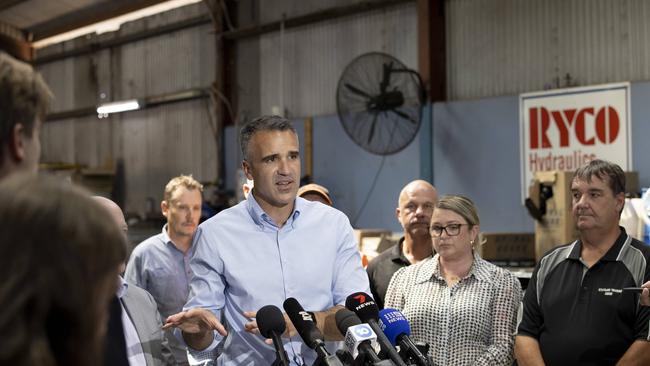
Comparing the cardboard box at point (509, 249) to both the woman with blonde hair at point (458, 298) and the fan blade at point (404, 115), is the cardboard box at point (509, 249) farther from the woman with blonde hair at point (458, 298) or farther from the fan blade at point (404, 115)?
the woman with blonde hair at point (458, 298)

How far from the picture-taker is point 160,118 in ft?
Result: 38.6

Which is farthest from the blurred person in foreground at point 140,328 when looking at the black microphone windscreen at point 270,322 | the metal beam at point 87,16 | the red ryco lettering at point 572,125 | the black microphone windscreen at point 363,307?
the metal beam at point 87,16

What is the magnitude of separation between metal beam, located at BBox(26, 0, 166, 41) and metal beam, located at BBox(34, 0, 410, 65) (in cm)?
78

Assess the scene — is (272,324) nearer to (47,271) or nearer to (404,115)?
(47,271)

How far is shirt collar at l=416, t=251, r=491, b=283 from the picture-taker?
125 inches

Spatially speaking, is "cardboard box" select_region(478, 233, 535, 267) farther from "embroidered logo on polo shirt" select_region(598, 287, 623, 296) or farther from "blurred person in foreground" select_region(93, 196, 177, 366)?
"blurred person in foreground" select_region(93, 196, 177, 366)

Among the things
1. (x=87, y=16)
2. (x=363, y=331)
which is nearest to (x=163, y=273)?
(x=363, y=331)

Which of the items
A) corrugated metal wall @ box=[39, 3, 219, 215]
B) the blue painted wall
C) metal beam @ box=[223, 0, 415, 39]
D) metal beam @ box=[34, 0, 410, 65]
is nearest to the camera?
the blue painted wall

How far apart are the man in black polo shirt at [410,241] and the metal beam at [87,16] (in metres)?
5.87

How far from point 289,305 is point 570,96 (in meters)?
5.78

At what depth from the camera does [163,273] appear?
A: 421 cm

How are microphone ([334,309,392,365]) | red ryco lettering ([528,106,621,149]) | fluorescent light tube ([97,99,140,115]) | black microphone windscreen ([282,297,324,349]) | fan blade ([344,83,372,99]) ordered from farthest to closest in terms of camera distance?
fluorescent light tube ([97,99,140,115])
fan blade ([344,83,372,99])
red ryco lettering ([528,106,621,149])
black microphone windscreen ([282,297,324,349])
microphone ([334,309,392,365])

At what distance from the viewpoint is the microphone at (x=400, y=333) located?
183 cm

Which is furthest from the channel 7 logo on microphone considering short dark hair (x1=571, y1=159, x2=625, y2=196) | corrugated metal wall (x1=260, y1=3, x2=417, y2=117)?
corrugated metal wall (x1=260, y1=3, x2=417, y2=117)
